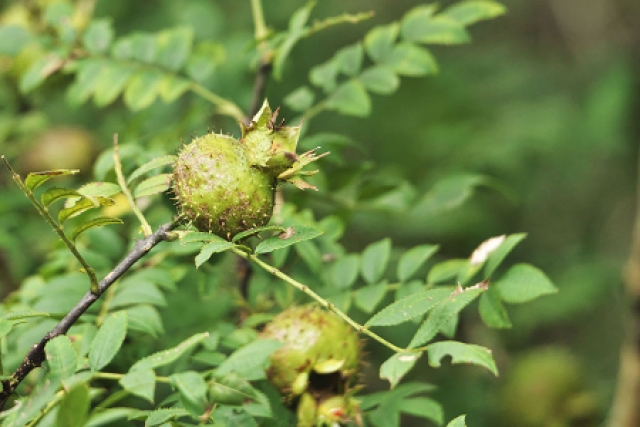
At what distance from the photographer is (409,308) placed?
1.18 m

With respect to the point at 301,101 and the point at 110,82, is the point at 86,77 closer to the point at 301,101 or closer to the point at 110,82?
the point at 110,82

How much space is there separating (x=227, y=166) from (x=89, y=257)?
0.63m

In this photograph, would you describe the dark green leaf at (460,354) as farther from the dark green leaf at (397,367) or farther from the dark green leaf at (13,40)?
the dark green leaf at (13,40)

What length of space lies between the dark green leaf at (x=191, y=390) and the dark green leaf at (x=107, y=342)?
0.12 metres

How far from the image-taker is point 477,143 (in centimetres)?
362

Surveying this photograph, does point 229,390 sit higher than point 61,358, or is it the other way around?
point 61,358

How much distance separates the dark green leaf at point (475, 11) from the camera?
6.45 feet

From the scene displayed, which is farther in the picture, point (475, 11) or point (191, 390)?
point (475, 11)

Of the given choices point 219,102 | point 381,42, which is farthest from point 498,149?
point 219,102

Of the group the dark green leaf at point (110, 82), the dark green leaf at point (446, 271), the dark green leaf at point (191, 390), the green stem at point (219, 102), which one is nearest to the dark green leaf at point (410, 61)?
the green stem at point (219, 102)

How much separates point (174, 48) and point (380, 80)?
2.12ft

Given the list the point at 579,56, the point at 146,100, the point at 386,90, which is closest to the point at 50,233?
the point at 146,100

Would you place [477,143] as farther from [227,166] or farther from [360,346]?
[227,166]

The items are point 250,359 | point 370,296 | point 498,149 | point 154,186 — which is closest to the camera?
point 250,359
